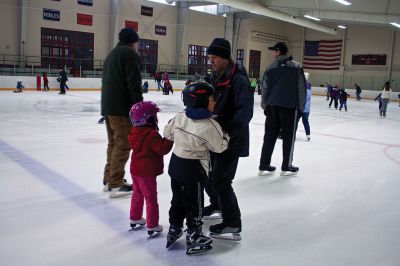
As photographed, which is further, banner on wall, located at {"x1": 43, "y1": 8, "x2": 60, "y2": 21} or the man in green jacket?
banner on wall, located at {"x1": 43, "y1": 8, "x2": 60, "y2": 21}

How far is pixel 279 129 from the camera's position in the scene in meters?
4.30

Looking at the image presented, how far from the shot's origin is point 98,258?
2223 millimetres

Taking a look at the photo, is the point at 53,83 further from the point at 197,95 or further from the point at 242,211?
the point at 197,95

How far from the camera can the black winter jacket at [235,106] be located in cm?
235

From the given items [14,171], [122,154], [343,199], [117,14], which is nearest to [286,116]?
[343,199]

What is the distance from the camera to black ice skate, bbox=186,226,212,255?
2344 millimetres

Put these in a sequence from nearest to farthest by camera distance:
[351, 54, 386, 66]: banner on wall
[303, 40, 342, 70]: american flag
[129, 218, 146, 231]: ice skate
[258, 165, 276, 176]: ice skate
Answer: [129, 218, 146, 231]: ice skate, [258, 165, 276, 176]: ice skate, [351, 54, 386, 66]: banner on wall, [303, 40, 342, 70]: american flag

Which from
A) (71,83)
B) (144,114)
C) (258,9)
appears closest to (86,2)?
(71,83)

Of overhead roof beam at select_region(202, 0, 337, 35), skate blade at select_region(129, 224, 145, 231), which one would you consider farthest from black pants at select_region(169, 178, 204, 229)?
overhead roof beam at select_region(202, 0, 337, 35)

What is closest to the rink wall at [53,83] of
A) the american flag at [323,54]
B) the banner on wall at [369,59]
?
the american flag at [323,54]

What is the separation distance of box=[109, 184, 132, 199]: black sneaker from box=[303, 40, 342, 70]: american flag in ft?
98.4

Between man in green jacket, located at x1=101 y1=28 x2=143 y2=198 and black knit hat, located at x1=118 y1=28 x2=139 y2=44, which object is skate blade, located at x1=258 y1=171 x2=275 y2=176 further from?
black knit hat, located at x1=118 y1=28 x2=139 y2=44

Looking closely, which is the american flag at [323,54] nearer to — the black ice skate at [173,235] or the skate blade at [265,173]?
the skate blade at [265,173]

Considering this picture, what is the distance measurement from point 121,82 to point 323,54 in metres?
30.8
